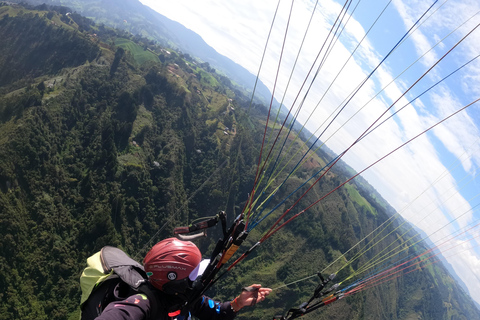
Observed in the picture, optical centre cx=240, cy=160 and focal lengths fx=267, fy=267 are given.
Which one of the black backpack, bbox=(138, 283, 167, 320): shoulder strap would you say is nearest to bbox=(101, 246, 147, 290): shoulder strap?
the black backpack

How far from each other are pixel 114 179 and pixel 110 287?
87375 mm

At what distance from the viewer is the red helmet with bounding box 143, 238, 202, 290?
4004 millimetres

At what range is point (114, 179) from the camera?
272 feet

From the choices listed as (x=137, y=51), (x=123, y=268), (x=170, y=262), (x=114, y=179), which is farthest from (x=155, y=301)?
(x=137, y=51)

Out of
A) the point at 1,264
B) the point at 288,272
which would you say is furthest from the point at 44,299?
the point at 288,272

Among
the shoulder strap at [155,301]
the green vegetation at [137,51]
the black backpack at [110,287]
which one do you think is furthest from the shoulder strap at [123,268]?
the green vegetation at [137,51]

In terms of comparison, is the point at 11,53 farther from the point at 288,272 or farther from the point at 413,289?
the point at 413,289

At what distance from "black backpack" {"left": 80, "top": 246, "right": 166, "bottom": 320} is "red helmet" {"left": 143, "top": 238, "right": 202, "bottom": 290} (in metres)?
0.17

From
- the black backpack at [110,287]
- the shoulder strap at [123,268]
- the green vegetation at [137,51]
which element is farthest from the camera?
the green vegetation at [137,51]

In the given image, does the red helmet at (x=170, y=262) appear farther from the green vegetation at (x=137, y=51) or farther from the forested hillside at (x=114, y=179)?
the green vegetation at (x=137, y=51)

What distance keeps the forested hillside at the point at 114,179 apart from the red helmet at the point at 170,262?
57587 mm

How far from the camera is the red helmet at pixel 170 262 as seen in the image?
4.00 metres

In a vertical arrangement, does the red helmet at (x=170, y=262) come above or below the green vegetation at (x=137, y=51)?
above

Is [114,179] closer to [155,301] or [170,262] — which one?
[170,262]
